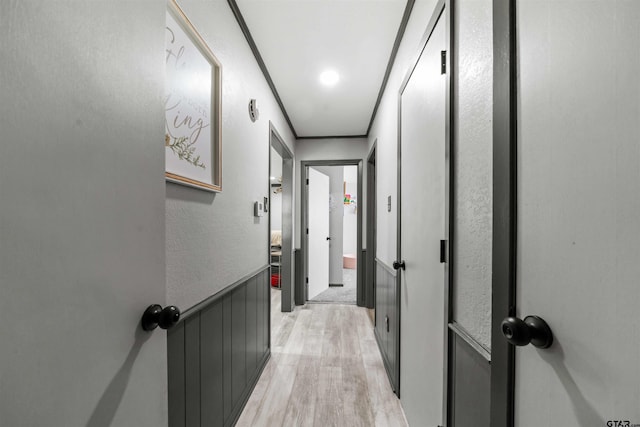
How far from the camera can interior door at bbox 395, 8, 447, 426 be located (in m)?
1.06

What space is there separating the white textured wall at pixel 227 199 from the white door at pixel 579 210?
105 centimetres

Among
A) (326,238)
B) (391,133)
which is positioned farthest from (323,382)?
(326,238)

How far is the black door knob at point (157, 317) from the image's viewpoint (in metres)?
0.59

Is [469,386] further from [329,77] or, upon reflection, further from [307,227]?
[307,227]

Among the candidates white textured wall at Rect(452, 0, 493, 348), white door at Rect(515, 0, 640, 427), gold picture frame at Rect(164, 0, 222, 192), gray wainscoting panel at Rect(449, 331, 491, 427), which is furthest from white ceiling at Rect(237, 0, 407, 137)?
gray wainscoting panel at Rect(449, 331, 491, 427)

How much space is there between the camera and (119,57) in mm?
518

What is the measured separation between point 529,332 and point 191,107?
1285 millimetres

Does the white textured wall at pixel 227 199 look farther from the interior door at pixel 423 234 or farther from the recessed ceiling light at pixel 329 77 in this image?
the interior door at pixel 423 234

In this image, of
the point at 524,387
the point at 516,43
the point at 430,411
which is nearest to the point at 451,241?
the point at 524,387

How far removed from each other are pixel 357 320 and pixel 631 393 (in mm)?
2942

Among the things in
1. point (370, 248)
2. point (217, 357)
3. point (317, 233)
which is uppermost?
point (317, 233)

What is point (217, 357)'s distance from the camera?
1309 mm

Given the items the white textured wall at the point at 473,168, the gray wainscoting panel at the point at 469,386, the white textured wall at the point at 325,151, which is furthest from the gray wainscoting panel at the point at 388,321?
the white textured wall at the point at 325,151

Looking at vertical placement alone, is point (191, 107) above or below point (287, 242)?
above
